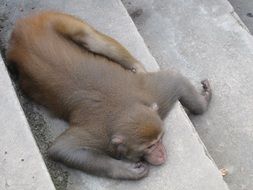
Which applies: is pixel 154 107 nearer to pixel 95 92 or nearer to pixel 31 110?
pixel 95 92

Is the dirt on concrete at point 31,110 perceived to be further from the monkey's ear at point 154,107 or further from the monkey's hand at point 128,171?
the monkey's ear at point 154,107

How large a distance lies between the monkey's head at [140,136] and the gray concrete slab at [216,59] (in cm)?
73

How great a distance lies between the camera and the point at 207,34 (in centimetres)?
511

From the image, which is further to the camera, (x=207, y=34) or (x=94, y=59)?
(x=207, y=34)

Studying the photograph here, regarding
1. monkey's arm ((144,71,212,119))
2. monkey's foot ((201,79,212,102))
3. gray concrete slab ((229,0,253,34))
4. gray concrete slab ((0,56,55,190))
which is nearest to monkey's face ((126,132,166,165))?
monkey's arm ((144,71,212,119))

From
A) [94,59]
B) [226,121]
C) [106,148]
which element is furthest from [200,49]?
[106,148]

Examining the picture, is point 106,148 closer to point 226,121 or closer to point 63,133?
point 63,133

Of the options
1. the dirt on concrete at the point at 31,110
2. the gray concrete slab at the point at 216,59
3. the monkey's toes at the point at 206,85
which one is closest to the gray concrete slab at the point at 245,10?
the gray concrete slab at the point at 216,59

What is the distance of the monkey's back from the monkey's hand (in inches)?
15.1

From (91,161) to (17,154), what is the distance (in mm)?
487

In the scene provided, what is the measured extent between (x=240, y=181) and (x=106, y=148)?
1013mm

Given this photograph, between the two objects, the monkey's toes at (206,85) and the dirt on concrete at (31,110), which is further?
the monkey's toes at (206,85)

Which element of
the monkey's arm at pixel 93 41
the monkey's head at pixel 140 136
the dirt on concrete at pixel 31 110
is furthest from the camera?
the monkey's arm at pixel 93 41

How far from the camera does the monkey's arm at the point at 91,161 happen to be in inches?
150
